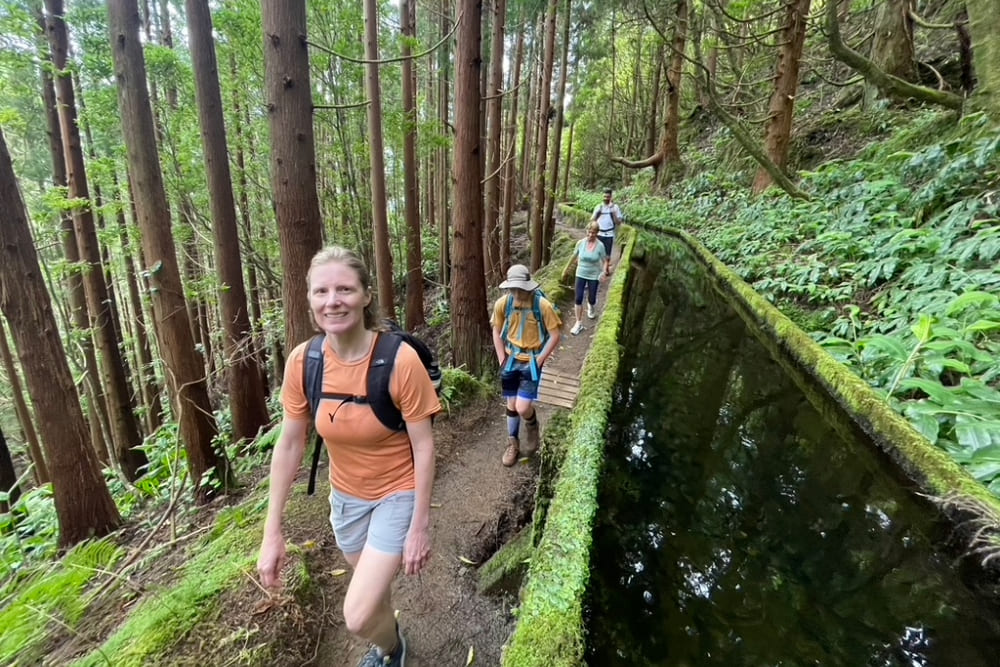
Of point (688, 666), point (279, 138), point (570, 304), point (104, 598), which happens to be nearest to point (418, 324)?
point (570, 304)

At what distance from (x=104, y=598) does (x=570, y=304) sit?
8.39 m

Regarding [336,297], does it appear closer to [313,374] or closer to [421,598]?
[313,374]

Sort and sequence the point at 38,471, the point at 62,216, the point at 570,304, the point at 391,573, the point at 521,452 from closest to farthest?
1. the point at 391,573
2. the point at 521,452
3. the point at 62,216
4. the point at 38,471
5. the point at 570,304

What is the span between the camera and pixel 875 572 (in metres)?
3.39

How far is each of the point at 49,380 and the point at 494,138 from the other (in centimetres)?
892

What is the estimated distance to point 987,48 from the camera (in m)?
6.81

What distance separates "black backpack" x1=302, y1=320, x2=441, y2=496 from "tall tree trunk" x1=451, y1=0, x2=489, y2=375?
12.2ft

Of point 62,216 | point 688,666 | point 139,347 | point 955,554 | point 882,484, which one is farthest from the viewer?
point 139,347

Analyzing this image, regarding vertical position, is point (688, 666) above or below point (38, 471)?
above

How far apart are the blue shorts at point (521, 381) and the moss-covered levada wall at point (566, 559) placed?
1.78 ft

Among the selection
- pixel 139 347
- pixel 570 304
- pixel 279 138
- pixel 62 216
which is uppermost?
pixel 279 138

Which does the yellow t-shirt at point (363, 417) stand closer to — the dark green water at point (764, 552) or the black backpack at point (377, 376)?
the black backpack at point (377, 376)

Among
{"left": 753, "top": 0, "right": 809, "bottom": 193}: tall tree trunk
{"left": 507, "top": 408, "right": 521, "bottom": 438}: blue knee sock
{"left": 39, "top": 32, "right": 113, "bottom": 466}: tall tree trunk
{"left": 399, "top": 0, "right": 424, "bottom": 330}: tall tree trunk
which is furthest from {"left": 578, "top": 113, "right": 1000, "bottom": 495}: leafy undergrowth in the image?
{"left": 39, "top": 32, "right": 113, "bottom": 466}: tall tree trunk

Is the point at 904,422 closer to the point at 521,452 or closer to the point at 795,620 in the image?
the point at 795,620
